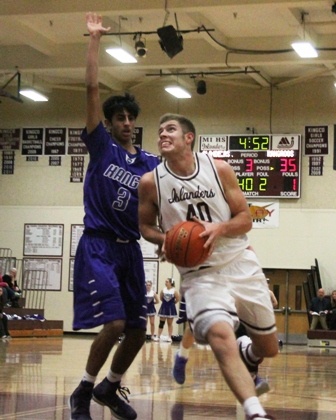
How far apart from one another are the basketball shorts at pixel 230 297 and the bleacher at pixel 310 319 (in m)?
17.3

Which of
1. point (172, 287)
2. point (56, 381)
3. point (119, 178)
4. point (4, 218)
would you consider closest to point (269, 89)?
point (172, 287)

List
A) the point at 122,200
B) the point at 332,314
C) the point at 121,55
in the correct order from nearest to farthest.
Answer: the point at 122,200 → the point at 121,55 → the point at 332,314

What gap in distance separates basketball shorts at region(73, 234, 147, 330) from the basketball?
60 cm

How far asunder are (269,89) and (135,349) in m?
19.9

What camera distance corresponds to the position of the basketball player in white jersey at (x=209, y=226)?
15.3 feet

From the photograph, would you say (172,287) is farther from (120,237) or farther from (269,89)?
(120,237)

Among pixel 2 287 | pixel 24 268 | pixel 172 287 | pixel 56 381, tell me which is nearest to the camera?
pixel 56 381

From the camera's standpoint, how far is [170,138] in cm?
498

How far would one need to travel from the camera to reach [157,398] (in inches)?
265

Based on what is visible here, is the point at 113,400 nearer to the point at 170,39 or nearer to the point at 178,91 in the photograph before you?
the point at 170,39

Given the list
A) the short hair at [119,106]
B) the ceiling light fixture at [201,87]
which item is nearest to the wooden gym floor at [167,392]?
the short hair at [119,106]

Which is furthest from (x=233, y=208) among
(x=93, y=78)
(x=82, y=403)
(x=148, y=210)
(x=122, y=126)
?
(x=82, y=403)

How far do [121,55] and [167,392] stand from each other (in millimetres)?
13215

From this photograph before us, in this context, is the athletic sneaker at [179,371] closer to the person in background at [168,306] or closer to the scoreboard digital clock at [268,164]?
the person in background at [168,306]
